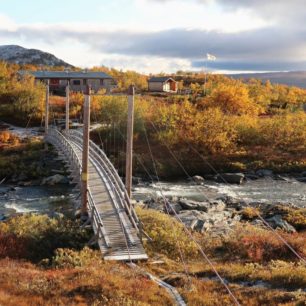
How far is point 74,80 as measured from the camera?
295ft

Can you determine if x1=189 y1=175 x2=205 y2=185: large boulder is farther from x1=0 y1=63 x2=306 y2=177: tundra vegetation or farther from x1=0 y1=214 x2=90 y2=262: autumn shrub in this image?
x1=0 y1=214 x2=90 y2=262: autumn shrub

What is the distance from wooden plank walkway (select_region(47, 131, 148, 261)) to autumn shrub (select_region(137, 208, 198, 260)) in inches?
32.1

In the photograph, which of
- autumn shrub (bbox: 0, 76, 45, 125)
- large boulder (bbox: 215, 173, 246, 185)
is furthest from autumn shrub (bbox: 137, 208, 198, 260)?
autumn shrub (bbox: 0, 76, 45, 125)

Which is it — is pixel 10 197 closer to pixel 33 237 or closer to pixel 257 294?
pixel 33 237

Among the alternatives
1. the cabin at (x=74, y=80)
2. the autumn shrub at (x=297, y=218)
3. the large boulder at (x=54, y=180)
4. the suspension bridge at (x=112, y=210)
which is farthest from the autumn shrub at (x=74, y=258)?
the cabin at (x=74, y=80)

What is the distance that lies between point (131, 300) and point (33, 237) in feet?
28.2

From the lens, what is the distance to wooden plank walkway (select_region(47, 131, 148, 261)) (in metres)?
19.7

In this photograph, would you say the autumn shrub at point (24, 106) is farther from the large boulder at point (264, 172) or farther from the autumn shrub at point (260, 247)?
the autumn shrub at point (260, 247)

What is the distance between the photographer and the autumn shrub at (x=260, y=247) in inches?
802

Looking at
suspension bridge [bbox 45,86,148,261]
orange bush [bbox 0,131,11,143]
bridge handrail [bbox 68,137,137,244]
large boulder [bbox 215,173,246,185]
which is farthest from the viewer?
orange bush [bbox 0,131,11,143]

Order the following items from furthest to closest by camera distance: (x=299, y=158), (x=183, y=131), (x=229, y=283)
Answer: (x=183, y=131) < (x=299, y=158) < (x=229, y=283)

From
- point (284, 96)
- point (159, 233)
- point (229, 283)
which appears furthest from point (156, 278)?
point (284, 96)

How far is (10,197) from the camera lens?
3619 cm

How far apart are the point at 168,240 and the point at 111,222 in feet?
→ 9.84
